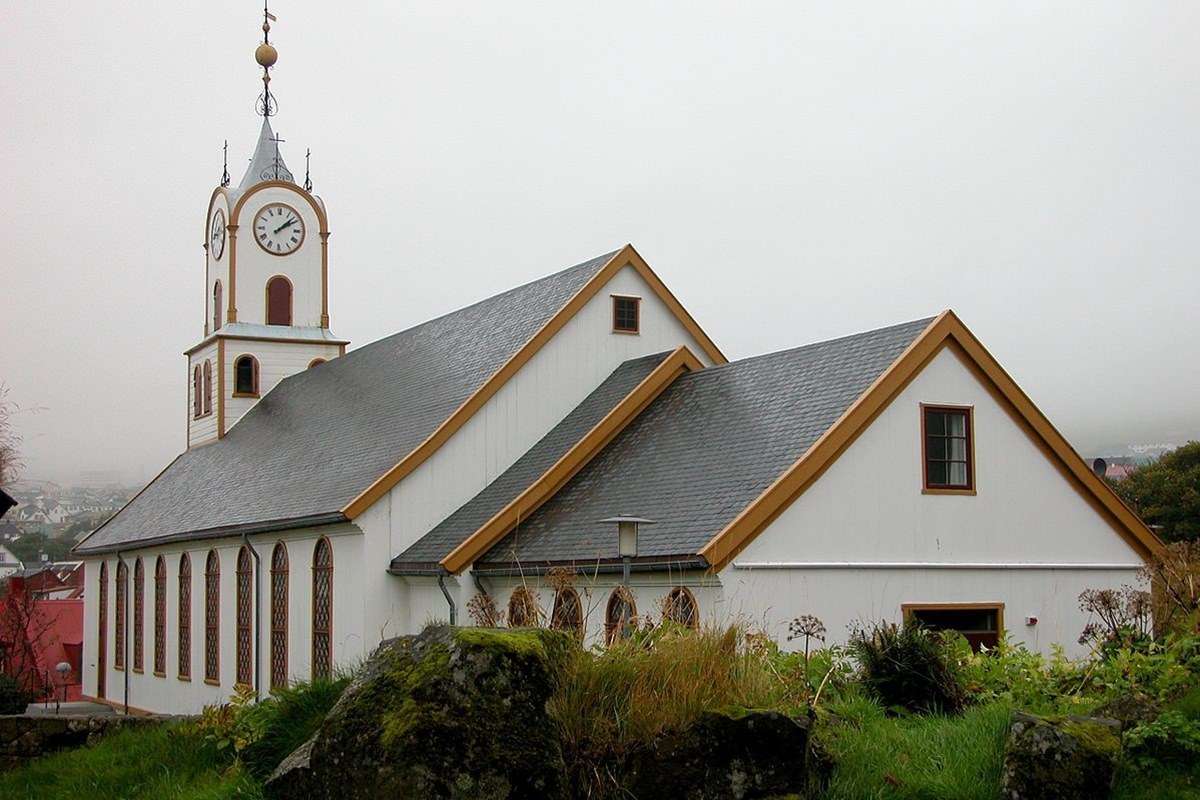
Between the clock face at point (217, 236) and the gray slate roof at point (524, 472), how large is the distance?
67.6ft

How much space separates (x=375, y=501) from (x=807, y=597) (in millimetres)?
8114

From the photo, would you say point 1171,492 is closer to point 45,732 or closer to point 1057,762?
point 1057,762

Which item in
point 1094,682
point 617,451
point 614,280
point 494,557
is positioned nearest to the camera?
point 1094,682

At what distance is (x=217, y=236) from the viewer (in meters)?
44.4

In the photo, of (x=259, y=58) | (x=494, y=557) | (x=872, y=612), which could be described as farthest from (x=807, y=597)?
(x=259, y=58)

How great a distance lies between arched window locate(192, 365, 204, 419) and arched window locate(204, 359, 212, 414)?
39 centimetres

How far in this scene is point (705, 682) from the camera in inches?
397

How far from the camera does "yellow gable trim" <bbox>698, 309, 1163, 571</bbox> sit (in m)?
18.7

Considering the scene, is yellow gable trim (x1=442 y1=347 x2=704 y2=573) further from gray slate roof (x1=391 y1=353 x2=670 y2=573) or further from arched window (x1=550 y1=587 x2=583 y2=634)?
arched window (x1=550 y1=587 x2=583 y2=634)

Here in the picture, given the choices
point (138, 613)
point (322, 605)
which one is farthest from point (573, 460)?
point (138, 613)

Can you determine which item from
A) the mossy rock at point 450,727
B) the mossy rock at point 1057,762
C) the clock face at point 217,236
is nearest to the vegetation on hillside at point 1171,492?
the clock face at point 217,236

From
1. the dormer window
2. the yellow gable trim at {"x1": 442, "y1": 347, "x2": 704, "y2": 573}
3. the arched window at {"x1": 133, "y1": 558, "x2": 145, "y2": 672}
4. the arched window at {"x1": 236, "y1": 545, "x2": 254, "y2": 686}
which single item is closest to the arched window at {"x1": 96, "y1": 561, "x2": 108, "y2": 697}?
the arched window at {"x1": 133, "y1": 558, "x2": 145, "y2": 672}

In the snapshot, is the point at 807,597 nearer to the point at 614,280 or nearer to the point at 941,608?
the point at 941,608

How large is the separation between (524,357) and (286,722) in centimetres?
1516
